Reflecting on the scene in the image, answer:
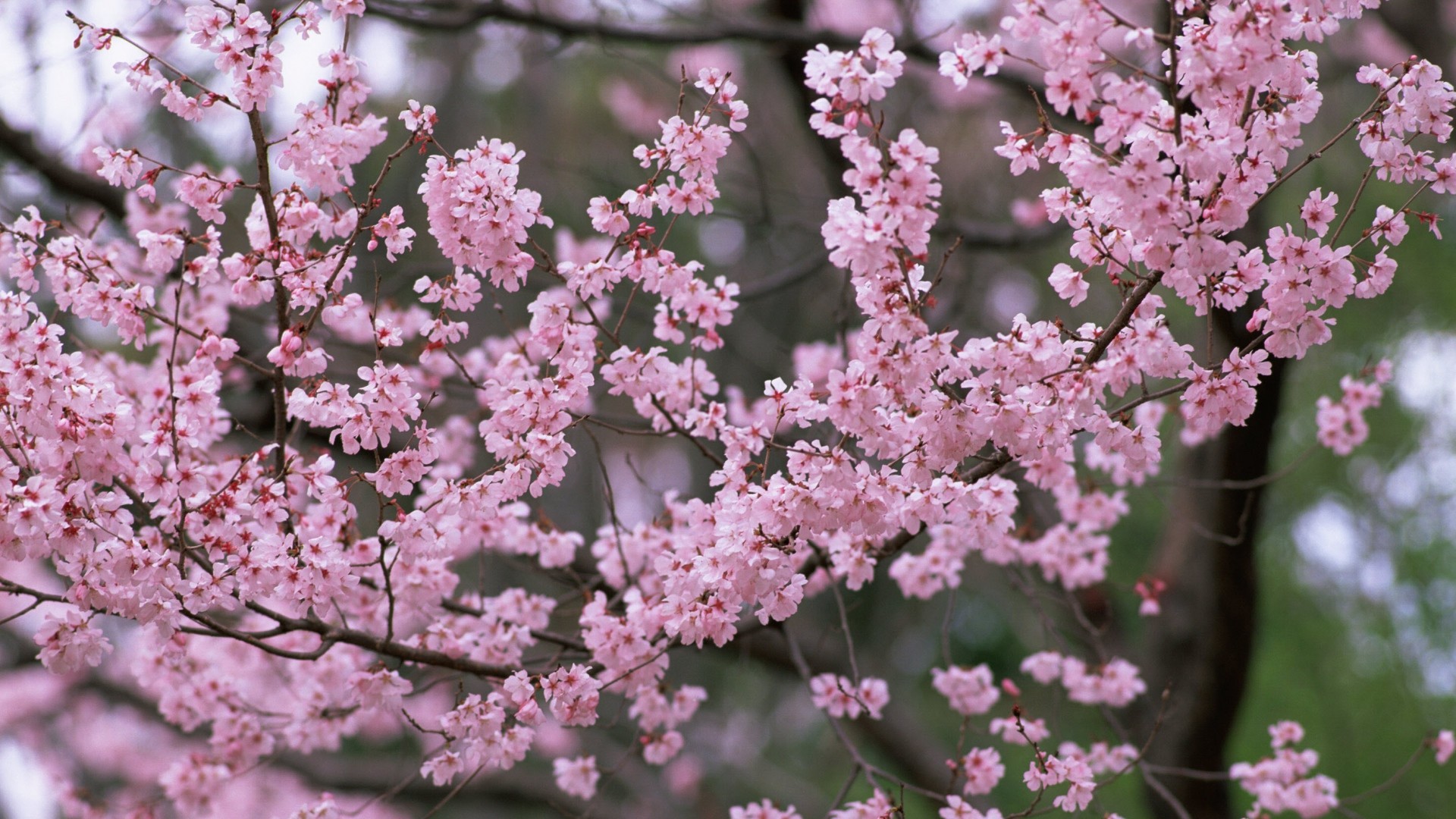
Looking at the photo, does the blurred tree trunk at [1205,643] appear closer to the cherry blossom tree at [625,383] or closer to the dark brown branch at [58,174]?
the cherry blossom tree at [625,383]

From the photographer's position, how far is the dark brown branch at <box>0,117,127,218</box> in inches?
166

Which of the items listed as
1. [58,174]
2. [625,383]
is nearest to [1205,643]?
[625,383]

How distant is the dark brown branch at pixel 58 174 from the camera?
421 cm

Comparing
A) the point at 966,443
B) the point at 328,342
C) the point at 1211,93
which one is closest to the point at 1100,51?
the point at 1211,93

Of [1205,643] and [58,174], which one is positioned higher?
[1205,643]

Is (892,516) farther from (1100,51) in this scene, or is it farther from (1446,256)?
(1446,256)

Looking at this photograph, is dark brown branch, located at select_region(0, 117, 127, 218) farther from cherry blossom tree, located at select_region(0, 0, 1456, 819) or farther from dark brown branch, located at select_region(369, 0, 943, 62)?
dark brown branch, located at select_region(369, 0, 943, 62)

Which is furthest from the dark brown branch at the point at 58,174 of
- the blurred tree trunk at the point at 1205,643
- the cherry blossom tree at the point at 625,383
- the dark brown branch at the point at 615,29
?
the blurred tree trunk at the point at 1205,643

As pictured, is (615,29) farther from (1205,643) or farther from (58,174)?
(1205,643)

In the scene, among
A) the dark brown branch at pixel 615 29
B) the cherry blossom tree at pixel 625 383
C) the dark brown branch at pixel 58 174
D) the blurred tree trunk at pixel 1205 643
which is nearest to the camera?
the cherry blossom tree at pixel 625 383

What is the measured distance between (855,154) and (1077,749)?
195 centimetres

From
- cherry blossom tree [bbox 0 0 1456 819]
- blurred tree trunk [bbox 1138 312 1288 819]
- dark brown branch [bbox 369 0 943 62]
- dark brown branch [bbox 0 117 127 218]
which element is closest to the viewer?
cherry blossom tree [bbox 0 0 1456 819]

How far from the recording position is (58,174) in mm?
4266

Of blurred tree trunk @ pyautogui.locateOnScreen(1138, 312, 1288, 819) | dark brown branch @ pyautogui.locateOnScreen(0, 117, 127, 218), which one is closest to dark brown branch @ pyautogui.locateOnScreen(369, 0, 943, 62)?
dark brown branch @ pyautogui.locateOnScreen(0, 117, 127, 218)
